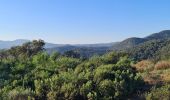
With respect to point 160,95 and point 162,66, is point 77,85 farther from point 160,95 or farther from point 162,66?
point 162,66

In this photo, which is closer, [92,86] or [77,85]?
[92,86]

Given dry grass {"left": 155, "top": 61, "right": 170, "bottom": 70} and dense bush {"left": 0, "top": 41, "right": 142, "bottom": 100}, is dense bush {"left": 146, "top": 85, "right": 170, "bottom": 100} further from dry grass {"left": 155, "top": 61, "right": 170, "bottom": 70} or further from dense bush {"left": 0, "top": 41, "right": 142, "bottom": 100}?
dry grass {"left": 155, "top": 61, "right": 170, "bottom": 70}

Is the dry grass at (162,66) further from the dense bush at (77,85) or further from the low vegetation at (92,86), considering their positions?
the dense bush at (77,85)

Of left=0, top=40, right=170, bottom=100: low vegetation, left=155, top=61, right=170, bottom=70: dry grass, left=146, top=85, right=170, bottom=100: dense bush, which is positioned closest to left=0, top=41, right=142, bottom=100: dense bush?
left=0, top=40, right=170, bottom=100: low vegetation

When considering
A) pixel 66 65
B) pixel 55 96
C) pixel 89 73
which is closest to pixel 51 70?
pixel 66 65

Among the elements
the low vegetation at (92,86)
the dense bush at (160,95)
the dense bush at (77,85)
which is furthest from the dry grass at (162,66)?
the dense bush at (160,95)

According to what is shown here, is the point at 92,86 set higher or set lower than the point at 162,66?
lower

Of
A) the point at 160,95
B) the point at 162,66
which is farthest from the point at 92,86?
the point at 162,66

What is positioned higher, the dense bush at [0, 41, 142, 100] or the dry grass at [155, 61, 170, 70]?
the dry grass at [155, 61, 170, 70]

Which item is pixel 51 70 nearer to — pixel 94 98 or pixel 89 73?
pixel 89 73

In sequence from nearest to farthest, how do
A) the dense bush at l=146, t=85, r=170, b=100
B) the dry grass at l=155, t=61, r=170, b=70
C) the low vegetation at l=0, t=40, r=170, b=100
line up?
the dense bush at l=146, t=85, r=170, b=100 → the low vegetation at l=0, t=40, r=170, b=100 → the dry grass at l=155, t=61, r=170, b=70

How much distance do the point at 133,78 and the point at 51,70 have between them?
4525 mm

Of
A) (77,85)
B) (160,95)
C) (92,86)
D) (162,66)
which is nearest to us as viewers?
(160,95)

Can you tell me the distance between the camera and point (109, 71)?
13305mm
